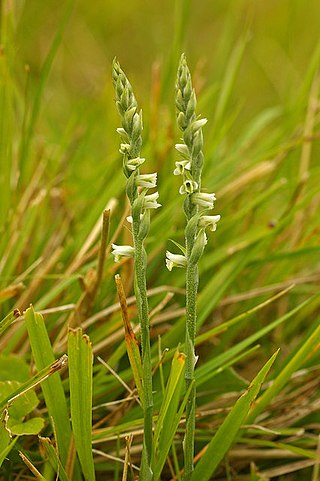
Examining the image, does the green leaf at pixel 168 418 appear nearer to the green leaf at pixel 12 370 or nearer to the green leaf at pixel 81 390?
the green leaf at pixel 81 390

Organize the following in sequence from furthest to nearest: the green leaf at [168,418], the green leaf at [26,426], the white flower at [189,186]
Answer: the green leaf at [26,426] < the green leaf at [168,418] < the white flower at [189,186]

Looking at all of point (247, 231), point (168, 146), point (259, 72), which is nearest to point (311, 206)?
point (247, 231)

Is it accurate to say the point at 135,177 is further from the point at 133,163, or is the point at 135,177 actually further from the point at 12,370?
the point at 12,370

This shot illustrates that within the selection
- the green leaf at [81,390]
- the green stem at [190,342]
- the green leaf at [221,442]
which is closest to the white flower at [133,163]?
the green stem at [190,342]

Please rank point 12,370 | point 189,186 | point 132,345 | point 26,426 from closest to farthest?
point 189,186
point 132,345
point 26,426
point 12,370

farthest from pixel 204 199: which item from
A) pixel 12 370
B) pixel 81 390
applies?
pixel 12 370
